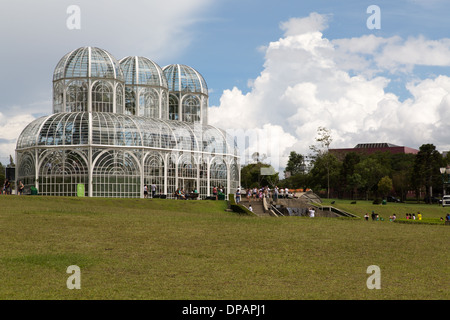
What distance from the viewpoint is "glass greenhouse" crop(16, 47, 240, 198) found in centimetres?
5453

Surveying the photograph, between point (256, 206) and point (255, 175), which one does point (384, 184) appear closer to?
point (255, 175)

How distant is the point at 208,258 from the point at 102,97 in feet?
146

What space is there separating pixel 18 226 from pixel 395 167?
10475cm

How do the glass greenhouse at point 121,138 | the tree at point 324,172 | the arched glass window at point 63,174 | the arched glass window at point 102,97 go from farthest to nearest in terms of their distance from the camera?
the tree at point 324,172
the arched glass window at point 102,97
the glass greenhouse at point 121,138
the arched glass window at point 63,174

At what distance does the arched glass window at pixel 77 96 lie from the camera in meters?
61.8

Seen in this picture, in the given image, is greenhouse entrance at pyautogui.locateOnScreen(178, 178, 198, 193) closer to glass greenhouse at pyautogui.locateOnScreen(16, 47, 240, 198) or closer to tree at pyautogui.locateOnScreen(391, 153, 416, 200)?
glass greenhouse at pyautogui.locateOnScreen(16, 47, 240, 198)

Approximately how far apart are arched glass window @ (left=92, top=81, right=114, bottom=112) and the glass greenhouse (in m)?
0.10

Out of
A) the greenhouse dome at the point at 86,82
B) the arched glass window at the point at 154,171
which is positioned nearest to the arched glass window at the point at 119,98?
the greenhouse dome at the point at 86,82

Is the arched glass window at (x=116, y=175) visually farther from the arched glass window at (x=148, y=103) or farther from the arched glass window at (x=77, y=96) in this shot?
the arched glass window at (x=148, y=103)

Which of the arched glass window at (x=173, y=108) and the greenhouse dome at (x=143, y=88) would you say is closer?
the greenhouse dome at (x=143, y=88)

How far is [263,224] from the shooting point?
108ft

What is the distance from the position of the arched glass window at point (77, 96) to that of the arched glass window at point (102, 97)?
926 millimetres

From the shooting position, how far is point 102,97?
204 ft

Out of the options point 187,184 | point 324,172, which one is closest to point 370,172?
point 324,172
